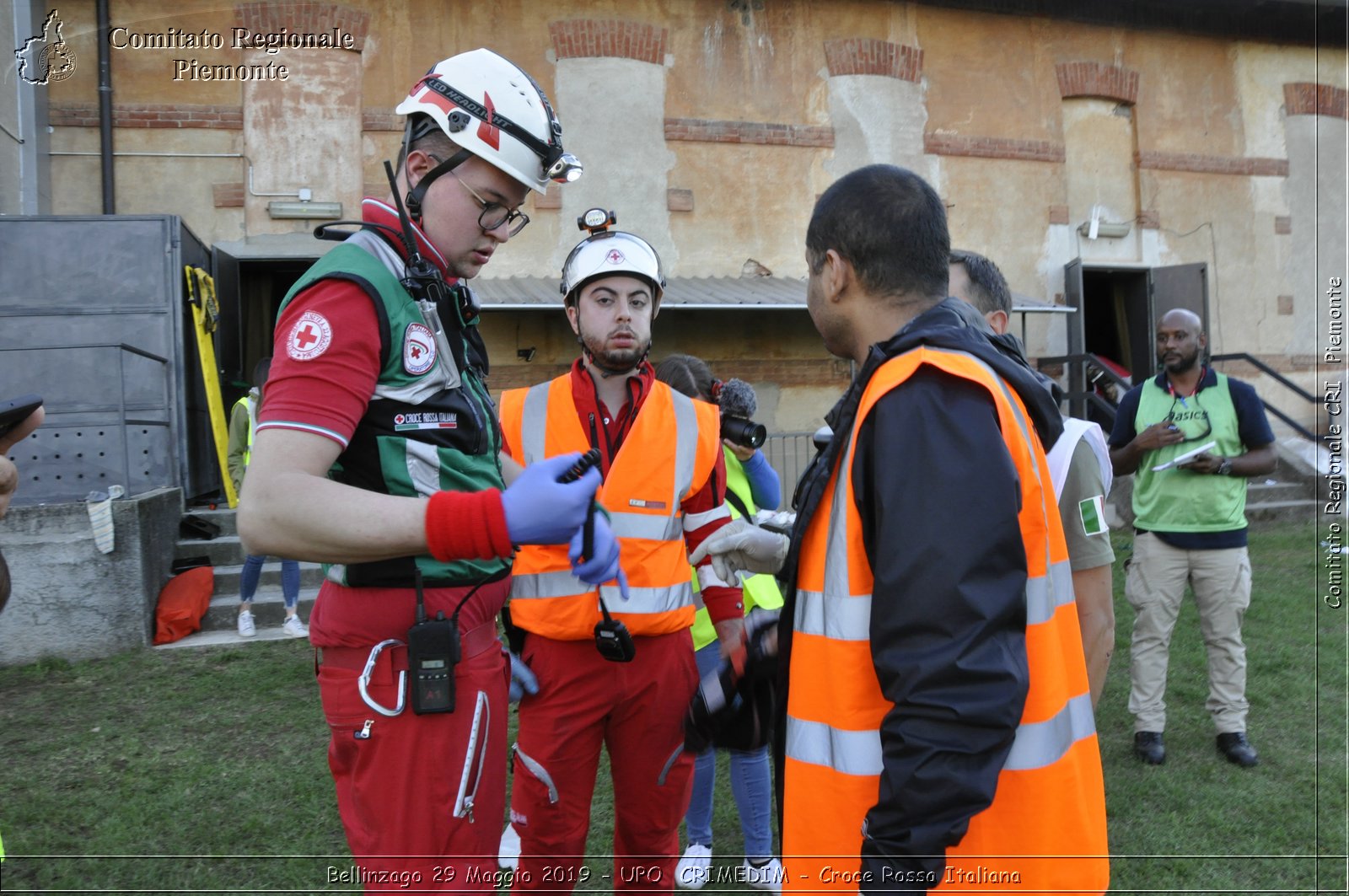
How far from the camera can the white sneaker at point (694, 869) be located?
409 cm

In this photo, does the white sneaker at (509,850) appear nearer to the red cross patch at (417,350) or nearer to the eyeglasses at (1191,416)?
the red cross patch at (417,350)

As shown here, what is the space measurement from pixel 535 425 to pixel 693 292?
30.7ft

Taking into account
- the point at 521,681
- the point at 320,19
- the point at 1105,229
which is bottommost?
the point at 521,681

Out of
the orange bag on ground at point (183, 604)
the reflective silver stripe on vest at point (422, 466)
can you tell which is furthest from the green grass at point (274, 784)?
the reflective silver stripe on vest at point (422, 466)

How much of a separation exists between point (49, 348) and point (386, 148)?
4.75 metres

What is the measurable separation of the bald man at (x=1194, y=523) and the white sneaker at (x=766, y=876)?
2.62 m

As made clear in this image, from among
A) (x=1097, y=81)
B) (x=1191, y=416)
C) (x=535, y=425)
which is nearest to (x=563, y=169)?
(x=535, y=425)

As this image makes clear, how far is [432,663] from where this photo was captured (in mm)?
2012

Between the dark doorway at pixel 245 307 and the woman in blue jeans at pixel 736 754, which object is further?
the dark doorway at pixel 245 307

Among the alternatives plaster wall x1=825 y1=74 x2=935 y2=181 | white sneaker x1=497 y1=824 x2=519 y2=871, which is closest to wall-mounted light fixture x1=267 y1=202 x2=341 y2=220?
plaster wall x1=825 y1=74 x2=935 y2=181

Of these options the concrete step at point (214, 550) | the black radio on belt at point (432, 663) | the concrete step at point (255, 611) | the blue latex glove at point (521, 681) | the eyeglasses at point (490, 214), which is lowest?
the concrete step at point (255, 611)

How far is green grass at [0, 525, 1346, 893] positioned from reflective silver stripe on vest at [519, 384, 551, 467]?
2.00m

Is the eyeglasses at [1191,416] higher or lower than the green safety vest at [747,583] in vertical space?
higher

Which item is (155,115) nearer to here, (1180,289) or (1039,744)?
(1039,744)
